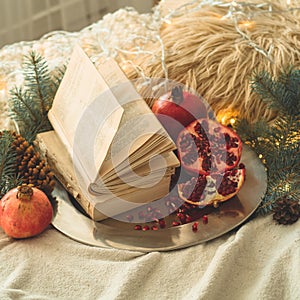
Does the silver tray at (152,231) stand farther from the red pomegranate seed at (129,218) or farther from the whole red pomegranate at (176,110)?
the whole red pomegranate at (176,110)

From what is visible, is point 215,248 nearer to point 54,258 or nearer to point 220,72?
point 54,258

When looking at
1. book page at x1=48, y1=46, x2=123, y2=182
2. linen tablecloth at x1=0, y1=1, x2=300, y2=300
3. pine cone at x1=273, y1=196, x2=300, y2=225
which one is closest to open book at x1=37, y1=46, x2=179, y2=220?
book page at x1=48, y1=46, x2=123, y2=182

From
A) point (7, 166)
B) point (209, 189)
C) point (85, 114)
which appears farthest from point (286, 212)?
point (7, 166)

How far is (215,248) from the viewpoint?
3.57 feet

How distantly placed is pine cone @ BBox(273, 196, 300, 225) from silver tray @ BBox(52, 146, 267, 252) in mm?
42

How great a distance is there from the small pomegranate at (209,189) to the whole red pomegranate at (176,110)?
0.51 ft

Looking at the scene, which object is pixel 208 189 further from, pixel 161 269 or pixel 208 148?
pixel 161 269

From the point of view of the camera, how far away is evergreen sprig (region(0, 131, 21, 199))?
3.82ft

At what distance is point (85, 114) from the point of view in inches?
46.5

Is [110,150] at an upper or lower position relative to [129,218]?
upper

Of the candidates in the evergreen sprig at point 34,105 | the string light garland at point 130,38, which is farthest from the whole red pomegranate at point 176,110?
the evergreen sprig at point 34,105

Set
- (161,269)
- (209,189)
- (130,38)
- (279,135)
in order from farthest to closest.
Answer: (130,38) → (279,135) → (209,189) → (161,269)

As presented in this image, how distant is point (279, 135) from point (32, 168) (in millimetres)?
520

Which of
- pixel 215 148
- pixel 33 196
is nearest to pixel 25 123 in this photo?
pixel 33 196
